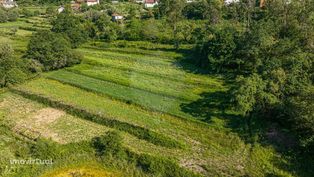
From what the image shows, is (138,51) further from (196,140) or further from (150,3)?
(150,3)

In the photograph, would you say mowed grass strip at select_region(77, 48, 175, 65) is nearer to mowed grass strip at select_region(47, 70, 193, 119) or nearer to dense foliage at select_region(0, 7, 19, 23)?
mowed grass strip at select_region(47, 70, 193, 119)

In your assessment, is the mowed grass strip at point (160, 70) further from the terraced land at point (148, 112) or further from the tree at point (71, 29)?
the tree at point (71, 29)

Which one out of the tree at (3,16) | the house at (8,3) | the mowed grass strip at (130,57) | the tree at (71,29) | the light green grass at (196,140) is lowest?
the light green grass at (196,140)

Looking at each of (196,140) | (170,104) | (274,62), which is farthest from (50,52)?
(274,62)

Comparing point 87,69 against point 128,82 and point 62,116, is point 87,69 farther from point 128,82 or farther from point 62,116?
point 62,116

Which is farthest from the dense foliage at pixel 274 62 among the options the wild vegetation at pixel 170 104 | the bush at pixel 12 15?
the bush at pixel 12 15

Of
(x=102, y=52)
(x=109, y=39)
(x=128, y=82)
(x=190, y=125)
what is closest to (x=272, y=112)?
(x=190, y=125)
